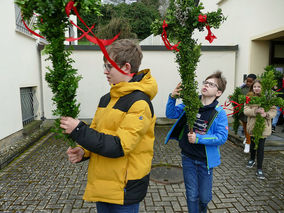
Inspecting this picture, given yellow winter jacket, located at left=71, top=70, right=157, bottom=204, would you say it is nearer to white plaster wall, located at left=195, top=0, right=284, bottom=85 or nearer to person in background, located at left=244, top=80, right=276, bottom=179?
person in background, located at left=244, top=80, right=276, bottom=179

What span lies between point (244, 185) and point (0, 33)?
6.42 meters

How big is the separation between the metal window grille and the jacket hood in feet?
21.8

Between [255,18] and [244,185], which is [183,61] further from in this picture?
[255,18]

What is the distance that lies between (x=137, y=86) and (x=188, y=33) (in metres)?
1.00

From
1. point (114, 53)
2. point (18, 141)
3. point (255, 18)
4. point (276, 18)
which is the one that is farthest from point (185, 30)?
point (255, 18)

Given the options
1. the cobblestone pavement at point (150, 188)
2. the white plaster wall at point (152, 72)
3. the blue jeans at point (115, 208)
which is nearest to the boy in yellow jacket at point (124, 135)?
the blue jeans at point (115, 208)

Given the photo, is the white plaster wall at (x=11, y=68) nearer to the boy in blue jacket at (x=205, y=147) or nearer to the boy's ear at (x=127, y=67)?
the boy in blue jacket at (x=205, y=147)

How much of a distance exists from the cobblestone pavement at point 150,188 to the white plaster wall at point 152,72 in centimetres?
351

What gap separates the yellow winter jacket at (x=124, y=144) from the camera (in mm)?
1515

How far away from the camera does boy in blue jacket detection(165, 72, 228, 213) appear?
249 cm

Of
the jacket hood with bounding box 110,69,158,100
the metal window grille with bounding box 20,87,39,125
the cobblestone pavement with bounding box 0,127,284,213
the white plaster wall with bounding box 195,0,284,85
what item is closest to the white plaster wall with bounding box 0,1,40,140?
the metal window grille with bounding box 20,87,39,125

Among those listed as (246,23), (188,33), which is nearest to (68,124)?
(188,33)

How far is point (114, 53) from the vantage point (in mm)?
1635

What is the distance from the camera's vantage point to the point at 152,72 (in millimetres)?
8961
